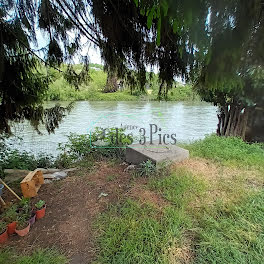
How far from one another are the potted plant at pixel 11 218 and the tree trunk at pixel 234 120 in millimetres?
4573

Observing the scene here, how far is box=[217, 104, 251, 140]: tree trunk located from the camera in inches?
156

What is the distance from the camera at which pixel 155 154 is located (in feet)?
9.40

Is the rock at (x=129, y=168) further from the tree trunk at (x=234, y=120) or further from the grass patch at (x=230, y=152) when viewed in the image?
the tree trunk at (x=234, y=120)

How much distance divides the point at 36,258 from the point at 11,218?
67 centimetres

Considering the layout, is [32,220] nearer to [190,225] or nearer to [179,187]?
[190,225]

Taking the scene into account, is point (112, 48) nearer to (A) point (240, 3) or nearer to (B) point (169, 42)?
(B) point (169, 42)

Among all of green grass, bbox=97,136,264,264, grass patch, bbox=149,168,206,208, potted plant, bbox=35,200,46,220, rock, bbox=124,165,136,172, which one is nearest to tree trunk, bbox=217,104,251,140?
green grass, bbox=97,136,264,264

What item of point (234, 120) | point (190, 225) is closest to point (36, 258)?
point (190, 225)

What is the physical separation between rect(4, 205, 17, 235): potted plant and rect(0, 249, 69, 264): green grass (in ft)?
0.76

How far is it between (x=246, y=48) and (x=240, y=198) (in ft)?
5.67

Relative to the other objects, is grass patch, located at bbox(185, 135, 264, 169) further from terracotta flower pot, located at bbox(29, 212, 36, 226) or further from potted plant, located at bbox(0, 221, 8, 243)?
potted plant, located at bbox(0, 221, 8, 243)

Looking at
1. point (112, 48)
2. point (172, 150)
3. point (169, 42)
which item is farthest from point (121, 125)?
point (169, 42)

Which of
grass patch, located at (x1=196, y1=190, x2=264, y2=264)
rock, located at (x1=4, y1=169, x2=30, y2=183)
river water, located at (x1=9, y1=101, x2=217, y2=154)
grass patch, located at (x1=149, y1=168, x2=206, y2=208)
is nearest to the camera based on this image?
grass patch, located at (x1=196, y1=190, x2=264, y2=264)

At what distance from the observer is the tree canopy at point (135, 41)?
2.53 ft
